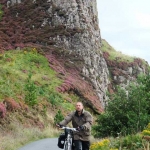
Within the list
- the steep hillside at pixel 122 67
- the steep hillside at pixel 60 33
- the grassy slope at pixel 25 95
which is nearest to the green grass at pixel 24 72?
the grassy slope at pixel 25 95

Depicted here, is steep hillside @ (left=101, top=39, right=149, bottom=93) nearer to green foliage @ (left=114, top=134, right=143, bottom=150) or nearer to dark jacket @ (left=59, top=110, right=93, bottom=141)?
green foliage @ (left=114, top=134, right=143, bottom=150)

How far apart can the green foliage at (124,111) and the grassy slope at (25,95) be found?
435 cm

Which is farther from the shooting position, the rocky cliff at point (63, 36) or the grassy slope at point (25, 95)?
the rocky cliff at point (63, 36)

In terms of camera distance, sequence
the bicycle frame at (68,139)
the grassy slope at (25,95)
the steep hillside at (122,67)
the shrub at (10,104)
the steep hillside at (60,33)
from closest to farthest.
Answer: the bicycle frame at (68,139), the grassy slope at (25,95), the shrub at (10,104), the steep hillside at (60,33), the steep hillside at (122,67)

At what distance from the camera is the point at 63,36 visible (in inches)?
2122

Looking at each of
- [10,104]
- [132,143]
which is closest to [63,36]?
[10,104]

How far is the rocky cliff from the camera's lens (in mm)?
50312

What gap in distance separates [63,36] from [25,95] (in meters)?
25.1

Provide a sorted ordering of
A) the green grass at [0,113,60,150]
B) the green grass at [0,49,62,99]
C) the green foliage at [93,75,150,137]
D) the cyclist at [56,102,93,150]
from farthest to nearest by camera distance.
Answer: the green grass at [0,49,62,99] → the green foliage at [93,75,150,137] → the green grass at [0,113,60,150] → the cyclist at [56,102,93,150]

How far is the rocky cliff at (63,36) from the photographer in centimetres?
5031

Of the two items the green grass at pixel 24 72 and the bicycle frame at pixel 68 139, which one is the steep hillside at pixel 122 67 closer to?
the green grass at pixel 24 72

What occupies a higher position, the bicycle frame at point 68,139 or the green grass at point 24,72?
the green grass at point 24,72

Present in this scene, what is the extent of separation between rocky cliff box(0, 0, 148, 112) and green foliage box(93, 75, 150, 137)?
90.3 ft

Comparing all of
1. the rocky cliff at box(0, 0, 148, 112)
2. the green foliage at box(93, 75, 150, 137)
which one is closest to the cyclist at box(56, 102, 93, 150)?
the green foliage at box(93, 75, 150, 137)
